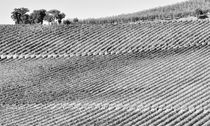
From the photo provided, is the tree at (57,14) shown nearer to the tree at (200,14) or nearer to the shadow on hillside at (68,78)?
the tree at (200,14)

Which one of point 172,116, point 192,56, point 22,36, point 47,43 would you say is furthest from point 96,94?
point 22,36

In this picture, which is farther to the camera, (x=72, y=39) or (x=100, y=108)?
(x=72, y=39)

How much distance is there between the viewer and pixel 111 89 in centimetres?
1155

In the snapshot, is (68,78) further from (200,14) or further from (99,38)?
(200,14)

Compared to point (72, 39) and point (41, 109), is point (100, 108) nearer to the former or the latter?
point (41, 109)

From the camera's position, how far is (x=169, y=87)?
11141 millimetres

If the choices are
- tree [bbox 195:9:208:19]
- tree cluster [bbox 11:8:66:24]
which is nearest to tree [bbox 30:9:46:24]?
tree cluster [bbox 11:8:66:24]

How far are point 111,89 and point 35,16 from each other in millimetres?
29454

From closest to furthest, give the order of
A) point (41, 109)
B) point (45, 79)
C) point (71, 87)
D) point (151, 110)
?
1. point (151, 110)
2. point (41, 109)
3. point (71, 87)
4. point (45, 79)

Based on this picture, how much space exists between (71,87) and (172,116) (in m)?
3.72

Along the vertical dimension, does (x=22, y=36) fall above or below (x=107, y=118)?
above

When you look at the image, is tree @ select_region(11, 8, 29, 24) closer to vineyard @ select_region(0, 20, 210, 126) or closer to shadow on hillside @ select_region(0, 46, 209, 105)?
vineyard @ select_region(0, 20, 210, 126)

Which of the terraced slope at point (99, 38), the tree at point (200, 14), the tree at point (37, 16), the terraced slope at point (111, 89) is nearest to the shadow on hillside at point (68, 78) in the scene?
the terraced slope at point (111, 89)

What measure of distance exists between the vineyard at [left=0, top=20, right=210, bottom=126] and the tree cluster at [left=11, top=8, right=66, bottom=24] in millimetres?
21647
